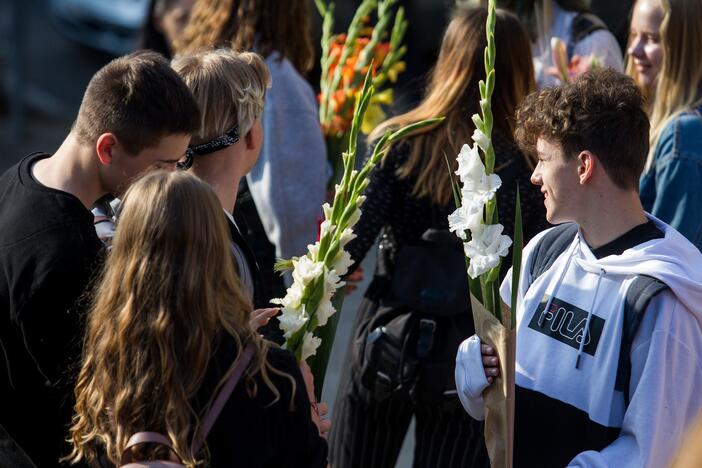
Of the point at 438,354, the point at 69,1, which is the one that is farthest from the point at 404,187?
the point at 69,1

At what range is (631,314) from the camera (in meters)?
2.17

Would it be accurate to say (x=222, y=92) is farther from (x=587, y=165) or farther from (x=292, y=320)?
(x=587, y=165)

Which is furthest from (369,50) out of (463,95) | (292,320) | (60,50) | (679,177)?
(60,50)

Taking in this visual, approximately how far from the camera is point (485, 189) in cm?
218

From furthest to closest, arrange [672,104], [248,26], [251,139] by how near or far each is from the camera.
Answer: [248,26], [672,104], [251,139]

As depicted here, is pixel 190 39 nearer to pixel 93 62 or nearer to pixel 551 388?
pixel 551 388

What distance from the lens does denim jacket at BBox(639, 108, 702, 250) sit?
3045 mm

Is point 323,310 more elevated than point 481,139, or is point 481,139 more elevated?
point 481,139

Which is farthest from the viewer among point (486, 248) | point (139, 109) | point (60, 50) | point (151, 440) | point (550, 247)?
point (60, 50)

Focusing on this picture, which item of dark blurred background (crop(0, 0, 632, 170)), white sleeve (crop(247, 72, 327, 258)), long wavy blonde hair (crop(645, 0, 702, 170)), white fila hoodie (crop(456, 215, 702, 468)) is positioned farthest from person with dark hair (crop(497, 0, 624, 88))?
dark blurred background (crop(0, 0, 632, 170))

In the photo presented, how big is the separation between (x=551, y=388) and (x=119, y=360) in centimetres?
93

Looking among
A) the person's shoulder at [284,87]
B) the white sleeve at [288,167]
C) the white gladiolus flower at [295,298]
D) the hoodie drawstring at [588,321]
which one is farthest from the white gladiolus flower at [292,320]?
the person's shoulder at [284,87]

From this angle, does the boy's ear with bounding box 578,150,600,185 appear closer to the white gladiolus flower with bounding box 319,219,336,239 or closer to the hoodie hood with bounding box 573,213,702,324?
the hoodie hood with bounding box 573,213,702,324

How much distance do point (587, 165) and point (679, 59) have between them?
48.1 inches
